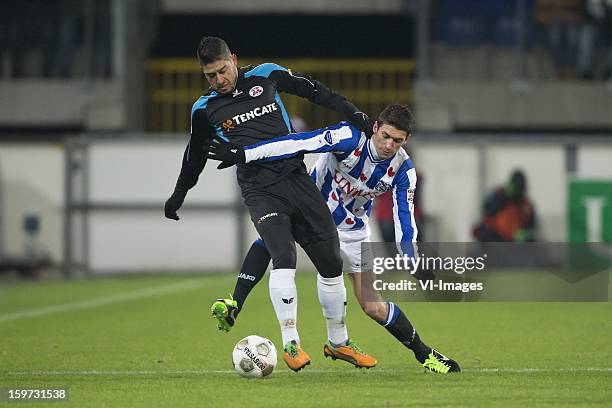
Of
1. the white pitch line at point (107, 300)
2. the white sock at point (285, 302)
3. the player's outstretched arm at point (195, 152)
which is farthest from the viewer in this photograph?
the white pitch line at point (107, 300)

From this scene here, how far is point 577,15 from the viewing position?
21.5m

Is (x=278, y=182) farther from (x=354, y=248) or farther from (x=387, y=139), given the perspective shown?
(x=387, y=139)

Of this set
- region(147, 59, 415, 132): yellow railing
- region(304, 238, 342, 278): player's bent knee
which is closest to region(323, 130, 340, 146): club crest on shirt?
region(304, 238, 342, 278): player's bent knee

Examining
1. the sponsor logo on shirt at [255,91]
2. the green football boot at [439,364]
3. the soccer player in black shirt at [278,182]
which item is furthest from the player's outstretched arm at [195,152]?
the green football boot at [439,364]

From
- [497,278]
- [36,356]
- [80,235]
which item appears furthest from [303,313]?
[80,235]

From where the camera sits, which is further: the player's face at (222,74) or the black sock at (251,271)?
the black sock at (251,271)

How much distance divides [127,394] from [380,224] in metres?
9.84

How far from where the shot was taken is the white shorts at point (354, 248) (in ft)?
27.0

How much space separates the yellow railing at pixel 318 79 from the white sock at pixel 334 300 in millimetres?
13444

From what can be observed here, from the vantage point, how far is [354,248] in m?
8.32

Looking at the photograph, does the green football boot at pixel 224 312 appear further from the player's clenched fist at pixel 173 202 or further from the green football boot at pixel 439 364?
the green football boot at pixel 439 364

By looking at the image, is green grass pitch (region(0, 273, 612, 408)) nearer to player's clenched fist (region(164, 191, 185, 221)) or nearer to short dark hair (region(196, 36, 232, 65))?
player's clenched fist (region(164, 191, 185, 221))

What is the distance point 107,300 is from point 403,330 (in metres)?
6.77

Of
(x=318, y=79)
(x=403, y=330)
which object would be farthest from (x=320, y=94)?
(x=318, y=79)
